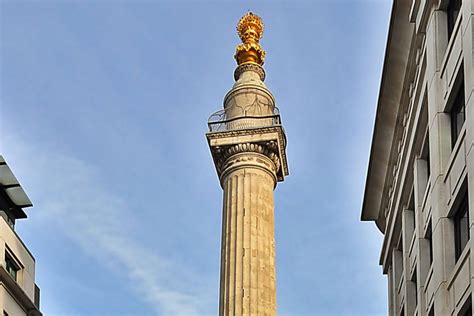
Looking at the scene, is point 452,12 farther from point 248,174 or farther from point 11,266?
point 248,174

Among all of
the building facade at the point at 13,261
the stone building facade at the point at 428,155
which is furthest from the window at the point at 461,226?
the building facade at the point at 13,261

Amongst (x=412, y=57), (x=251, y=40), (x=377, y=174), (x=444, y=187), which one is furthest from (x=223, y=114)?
(x=444, y=187)

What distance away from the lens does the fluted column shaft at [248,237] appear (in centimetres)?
6119

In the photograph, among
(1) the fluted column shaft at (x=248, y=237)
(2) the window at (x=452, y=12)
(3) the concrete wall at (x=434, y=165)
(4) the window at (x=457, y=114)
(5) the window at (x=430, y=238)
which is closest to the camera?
(3) the concrete wall at (x=434, y=165)

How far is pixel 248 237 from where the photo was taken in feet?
206

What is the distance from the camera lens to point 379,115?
139 feet

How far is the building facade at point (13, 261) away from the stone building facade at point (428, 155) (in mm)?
13839

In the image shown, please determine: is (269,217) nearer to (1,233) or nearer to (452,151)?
(1,233)

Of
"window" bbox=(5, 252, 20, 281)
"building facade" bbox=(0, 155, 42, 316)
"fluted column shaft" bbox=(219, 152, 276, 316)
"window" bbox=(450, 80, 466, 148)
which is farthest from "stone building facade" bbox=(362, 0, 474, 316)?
"fluted column shaft" bbox=(219, 152, 276, 316)

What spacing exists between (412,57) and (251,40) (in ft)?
119

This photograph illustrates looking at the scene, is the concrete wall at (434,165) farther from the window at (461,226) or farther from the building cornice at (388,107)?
the building cornice at (388,107)

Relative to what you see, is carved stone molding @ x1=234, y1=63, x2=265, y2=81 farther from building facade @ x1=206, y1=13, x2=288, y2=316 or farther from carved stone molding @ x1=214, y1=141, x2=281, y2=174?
carved stone molding @ x1=214, y1=141, x2=281, y2=174

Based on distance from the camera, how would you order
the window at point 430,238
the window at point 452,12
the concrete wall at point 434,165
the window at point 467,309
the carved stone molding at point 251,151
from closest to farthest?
1. the window at point 467,309
2. the concrete wall at point 434,165
3. the window at point 452,12
4. the window at point 430,238
5. the carved stone molding at point 251,151

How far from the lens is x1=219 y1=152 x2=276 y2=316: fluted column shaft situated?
201 feet
